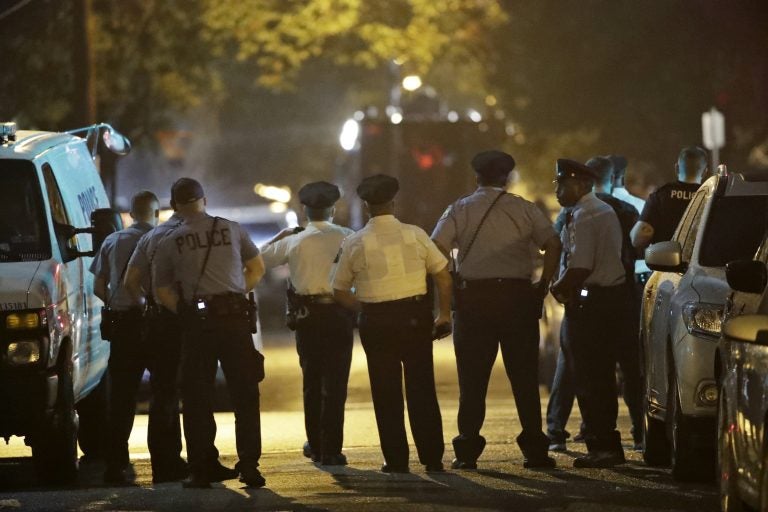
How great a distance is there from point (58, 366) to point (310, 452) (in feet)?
6.39

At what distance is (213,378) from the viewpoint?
1065 cm

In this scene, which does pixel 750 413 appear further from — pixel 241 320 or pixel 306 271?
pixel 306 271

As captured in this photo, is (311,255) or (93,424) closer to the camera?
(311,255)

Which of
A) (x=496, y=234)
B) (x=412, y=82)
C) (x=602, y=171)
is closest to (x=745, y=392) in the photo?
(x=496, y=234)

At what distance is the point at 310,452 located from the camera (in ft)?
41.2

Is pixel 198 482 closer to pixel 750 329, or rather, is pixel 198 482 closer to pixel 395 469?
pixel 395 469

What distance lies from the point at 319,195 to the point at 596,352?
6.83 ft

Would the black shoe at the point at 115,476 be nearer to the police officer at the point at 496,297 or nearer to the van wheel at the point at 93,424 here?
the van wheel at the point at 93,424

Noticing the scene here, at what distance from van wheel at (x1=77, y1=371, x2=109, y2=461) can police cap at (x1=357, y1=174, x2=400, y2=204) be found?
340 cm

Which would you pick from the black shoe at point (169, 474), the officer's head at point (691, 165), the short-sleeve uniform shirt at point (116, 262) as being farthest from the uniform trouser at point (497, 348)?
the short-sleeve uniform shirt at point (116, 262)

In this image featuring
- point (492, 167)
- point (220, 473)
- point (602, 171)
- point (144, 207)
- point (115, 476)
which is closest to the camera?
point (220, 473)

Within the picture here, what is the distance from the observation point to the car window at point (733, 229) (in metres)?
10.5

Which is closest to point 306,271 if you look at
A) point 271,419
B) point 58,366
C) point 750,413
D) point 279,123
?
point 58,366

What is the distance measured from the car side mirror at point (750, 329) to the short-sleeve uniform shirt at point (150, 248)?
420 cm
